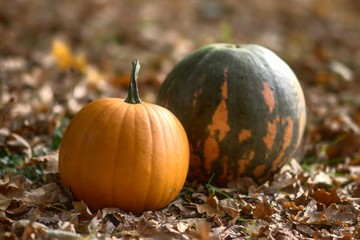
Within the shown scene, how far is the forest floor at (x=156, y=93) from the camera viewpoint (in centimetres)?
291

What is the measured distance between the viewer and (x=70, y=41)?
6887mm

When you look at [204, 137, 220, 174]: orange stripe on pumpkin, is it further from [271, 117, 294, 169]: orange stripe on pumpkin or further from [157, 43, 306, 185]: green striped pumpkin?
[271, 117, 294, 169]: orange stripe on pumpkin

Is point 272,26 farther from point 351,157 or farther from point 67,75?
point 351,157

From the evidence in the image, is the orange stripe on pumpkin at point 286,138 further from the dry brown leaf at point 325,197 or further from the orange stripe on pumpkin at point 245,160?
the dry brown leaf at point 325,197

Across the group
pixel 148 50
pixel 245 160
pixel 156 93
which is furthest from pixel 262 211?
pixel 148 50

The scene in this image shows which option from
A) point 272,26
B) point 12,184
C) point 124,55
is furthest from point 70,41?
point 12,184

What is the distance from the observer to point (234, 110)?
338 centimetres

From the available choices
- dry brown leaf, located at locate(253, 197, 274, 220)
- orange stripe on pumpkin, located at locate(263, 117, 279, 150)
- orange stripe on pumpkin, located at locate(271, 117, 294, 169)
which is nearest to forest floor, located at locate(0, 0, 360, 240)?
dry brown leaf, located at locate(253, 197, 274, 220)

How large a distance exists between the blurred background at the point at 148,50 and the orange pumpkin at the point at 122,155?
31.8 inches

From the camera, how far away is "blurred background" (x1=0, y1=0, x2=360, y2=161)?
4602 mm

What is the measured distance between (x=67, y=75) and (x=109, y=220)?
3.09 m

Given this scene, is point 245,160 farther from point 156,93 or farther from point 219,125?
point 156,93

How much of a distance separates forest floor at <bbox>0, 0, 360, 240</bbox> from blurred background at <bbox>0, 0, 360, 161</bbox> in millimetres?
18

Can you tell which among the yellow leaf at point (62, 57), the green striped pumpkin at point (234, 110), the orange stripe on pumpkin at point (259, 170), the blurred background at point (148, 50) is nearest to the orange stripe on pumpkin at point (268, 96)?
the green striped pumpkin at point (234, 110)
